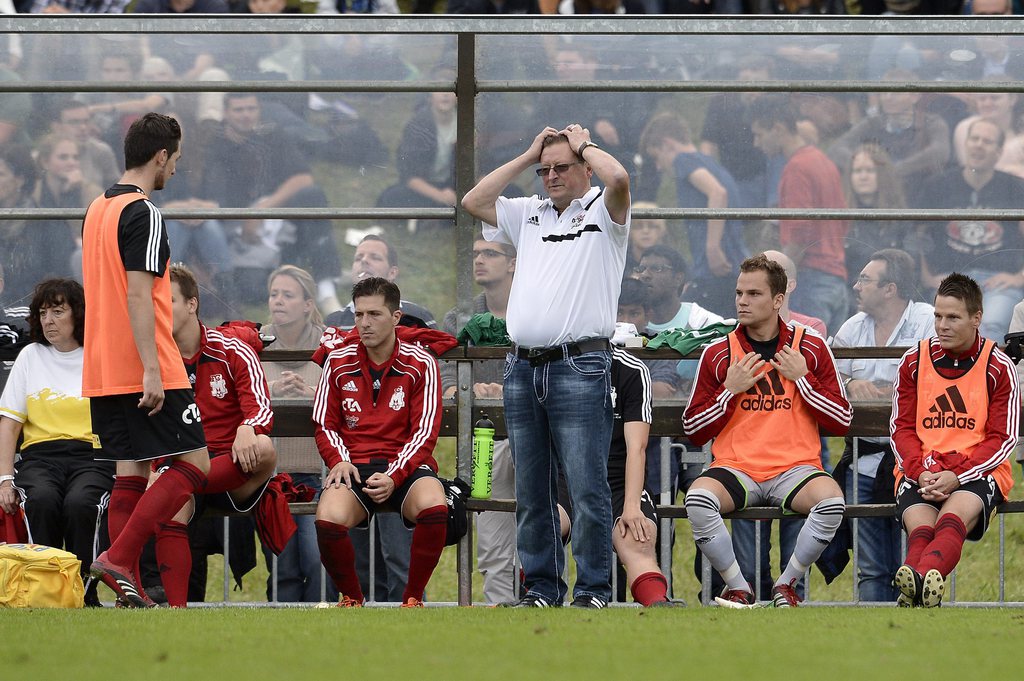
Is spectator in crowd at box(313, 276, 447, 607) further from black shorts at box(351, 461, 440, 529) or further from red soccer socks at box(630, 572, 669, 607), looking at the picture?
red soccer socks at box(630, 572, 669, 607)

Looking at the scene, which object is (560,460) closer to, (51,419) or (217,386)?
(217,386)

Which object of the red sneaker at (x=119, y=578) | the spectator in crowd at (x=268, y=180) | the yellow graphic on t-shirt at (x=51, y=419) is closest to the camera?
the red sneaker at (x=119, y=578)

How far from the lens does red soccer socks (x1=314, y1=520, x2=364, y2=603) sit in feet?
23.2

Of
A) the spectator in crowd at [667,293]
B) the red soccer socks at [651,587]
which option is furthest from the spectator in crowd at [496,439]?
the red soccer socks at [651,587]

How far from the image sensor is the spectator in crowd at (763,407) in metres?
7.21

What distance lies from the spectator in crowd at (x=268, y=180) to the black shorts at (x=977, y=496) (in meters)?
3.25

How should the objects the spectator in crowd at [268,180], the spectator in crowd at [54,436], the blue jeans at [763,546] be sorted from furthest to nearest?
the spectator in crowd at [268,180]
the blue jeans at [763,546]
the spectator in crowd at [54,436]

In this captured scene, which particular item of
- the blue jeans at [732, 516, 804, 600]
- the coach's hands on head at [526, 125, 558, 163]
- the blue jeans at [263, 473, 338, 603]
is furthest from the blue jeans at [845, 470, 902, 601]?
the blue jeans at [263, 473, 338, 603]

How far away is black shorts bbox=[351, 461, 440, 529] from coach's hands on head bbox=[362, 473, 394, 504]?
0.07 m

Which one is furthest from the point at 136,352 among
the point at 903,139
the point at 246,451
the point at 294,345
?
the point at 903,139

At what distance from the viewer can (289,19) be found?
824 centimetres

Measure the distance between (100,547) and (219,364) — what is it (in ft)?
3.80

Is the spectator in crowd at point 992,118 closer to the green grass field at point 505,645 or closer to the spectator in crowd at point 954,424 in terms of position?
the spectator in crowd at point 954,424

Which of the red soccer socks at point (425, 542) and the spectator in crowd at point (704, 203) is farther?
the spectator in crowd at point (704, 203)
